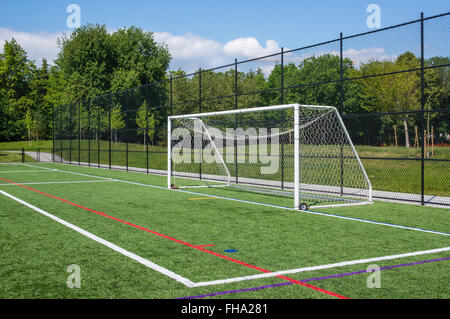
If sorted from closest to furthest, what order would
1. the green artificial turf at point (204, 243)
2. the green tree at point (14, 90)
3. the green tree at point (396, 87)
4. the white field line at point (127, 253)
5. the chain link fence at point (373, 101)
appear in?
the green artificial turf at point (204, 243) < the white field line at point (127, 253) < the chain link fence at point (373, 101) < the green tree at point (396, 87) < the green tree at point (14, 90)

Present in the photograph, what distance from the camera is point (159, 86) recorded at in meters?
34.2

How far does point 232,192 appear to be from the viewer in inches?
531

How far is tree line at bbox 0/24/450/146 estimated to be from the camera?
19481 mm

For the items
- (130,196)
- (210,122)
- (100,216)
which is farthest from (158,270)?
(210,122)

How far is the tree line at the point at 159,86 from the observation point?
19.5 meters

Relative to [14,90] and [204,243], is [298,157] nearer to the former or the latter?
[204,243]

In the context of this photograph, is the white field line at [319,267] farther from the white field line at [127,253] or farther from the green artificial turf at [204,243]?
the white field line at [127,253]

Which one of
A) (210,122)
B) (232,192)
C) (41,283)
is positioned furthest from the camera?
(210,122)

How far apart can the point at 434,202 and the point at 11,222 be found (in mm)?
9381

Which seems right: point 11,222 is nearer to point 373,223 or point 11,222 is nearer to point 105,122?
point 373,223

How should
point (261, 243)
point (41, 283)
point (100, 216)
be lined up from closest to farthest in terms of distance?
point (41, 283)
point (261, 243)
point (100, 216)

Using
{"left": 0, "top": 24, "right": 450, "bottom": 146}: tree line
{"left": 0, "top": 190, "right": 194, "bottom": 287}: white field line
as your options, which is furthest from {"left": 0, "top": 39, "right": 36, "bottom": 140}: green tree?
{"left": 0, "top": 190, "right": 194, "bottom": 287}: white field line

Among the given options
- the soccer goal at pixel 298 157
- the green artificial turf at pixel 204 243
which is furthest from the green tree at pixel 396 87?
the green artificial turf at pixel 204 243

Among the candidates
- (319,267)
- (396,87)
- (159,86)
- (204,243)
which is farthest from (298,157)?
(159,86)
